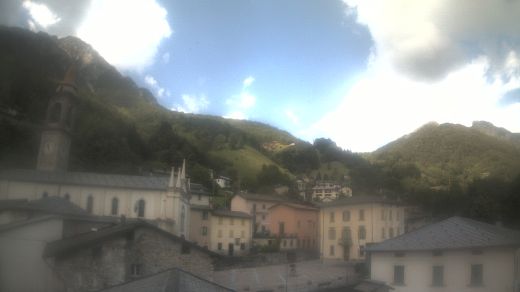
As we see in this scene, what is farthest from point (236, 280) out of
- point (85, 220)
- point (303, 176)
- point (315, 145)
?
point (303, 176)

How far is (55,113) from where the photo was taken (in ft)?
124

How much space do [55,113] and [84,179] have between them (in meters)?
7.47

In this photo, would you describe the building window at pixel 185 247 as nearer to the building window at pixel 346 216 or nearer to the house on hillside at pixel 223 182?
the building window at pixel 346 216

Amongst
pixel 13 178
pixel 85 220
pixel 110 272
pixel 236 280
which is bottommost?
pixel 236 280

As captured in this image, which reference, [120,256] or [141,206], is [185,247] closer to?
[120,256]

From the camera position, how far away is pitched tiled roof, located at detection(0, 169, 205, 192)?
32219 mm

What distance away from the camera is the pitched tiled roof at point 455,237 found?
1639 centimetres

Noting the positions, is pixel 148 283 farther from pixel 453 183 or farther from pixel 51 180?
pixel 51 180

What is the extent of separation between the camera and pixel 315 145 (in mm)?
64188

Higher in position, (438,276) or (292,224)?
(292,224)

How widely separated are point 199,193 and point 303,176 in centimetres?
3090

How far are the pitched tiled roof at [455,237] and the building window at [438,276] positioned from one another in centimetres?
102

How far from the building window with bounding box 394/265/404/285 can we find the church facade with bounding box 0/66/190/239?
20053 mm

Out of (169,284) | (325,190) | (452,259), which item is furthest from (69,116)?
(325,190)
